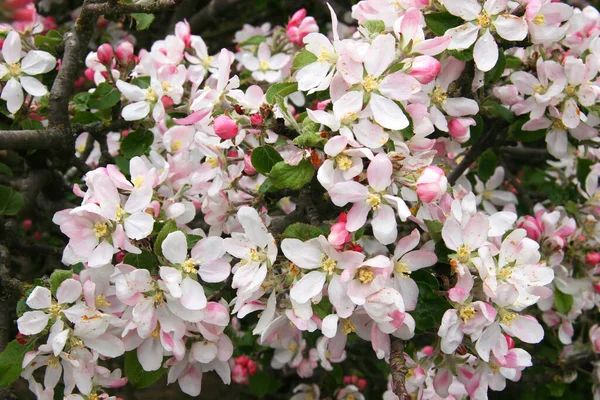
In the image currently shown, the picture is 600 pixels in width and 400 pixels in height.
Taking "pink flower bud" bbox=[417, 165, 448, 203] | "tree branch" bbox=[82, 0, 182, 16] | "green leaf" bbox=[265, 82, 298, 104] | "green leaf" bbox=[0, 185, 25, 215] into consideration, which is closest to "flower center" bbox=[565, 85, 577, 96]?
"pink flower bud" bbox=[417, 165, 448, 203]

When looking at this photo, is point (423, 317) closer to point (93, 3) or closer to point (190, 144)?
point (190, 144)

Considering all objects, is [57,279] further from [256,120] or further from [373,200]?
[373,200]

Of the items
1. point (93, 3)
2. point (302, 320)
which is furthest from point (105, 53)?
point (302, 320)

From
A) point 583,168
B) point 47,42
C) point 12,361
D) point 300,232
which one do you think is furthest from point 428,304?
point 47,42

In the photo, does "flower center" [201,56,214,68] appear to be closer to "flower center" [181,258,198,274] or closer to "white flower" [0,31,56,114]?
"white flower" [0,31,56,114]

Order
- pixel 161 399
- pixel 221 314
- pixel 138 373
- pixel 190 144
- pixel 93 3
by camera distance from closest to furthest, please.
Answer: pixel 221 314, pixel 138 373, pixel 93 3, pixel 190 144, pixel 161 399
